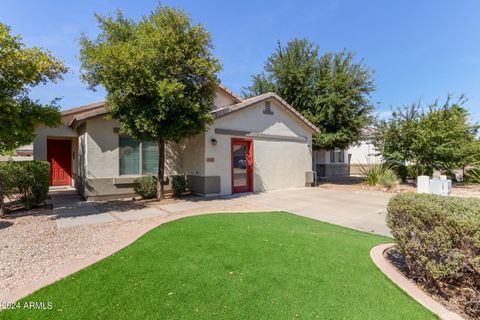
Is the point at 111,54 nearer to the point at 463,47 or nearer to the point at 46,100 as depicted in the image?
the point at 46,100

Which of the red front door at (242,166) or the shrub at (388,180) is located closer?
the red front door at (242,166)

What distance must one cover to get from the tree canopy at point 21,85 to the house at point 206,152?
2620mm

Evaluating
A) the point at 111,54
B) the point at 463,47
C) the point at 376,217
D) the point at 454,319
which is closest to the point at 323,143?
the point at 463,47

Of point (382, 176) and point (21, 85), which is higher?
point (21, 85)

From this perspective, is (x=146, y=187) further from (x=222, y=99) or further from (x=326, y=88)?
(x=326, y=88)

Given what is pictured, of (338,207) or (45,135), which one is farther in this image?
(45,135)

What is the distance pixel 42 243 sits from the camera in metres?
5.34

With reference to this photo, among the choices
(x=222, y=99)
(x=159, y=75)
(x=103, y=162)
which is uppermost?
(x=222, y=99)

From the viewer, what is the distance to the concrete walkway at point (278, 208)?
7465mm

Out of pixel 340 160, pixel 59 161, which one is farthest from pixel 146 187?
pixel 340 160

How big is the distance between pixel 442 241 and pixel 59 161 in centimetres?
1814

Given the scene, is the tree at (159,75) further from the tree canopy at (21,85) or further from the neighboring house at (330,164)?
the neighboring house at (330,164)

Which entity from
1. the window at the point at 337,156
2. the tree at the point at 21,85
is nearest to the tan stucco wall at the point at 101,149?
the tree at the point at 21,85

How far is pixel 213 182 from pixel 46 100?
265 inches
